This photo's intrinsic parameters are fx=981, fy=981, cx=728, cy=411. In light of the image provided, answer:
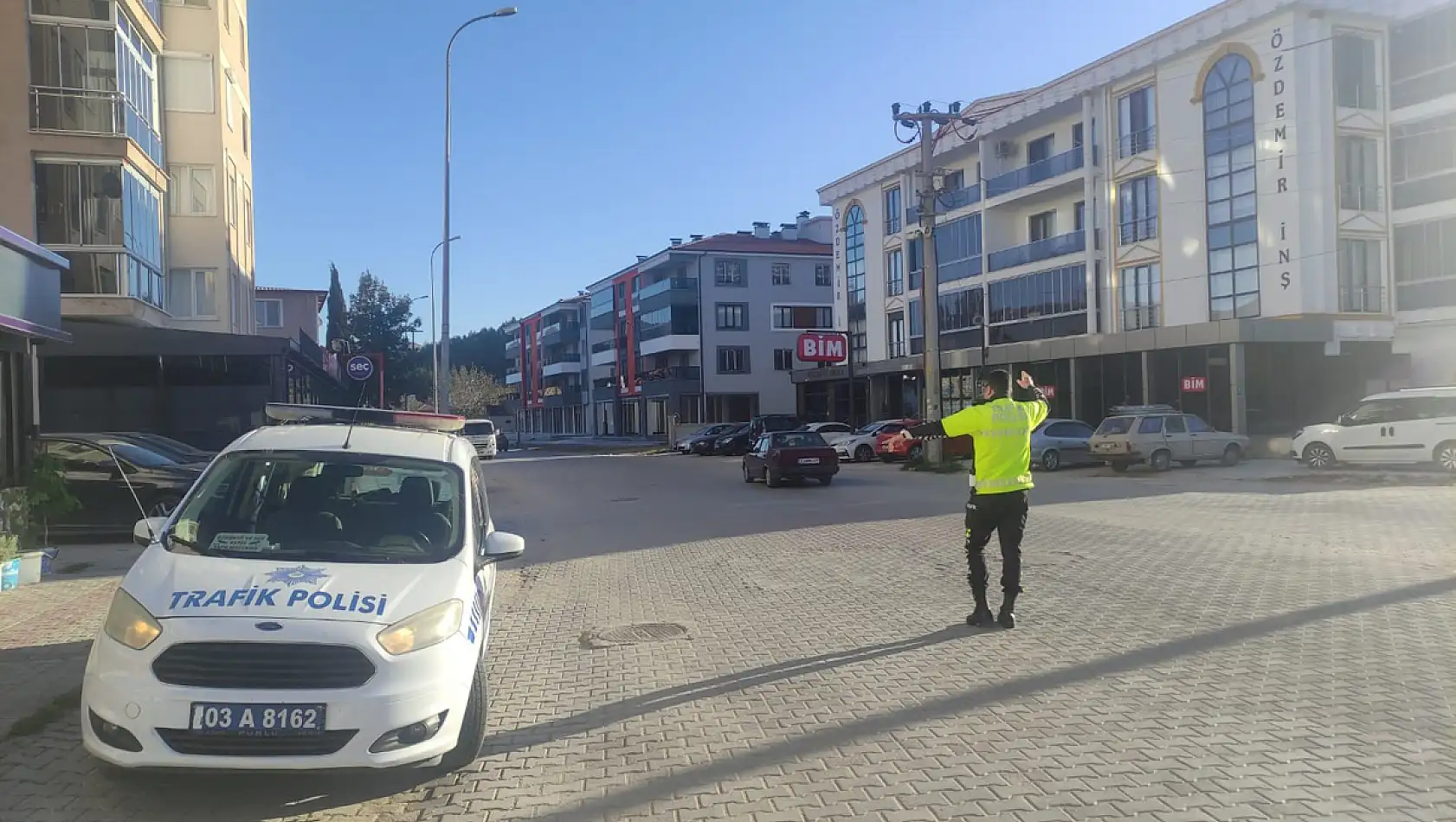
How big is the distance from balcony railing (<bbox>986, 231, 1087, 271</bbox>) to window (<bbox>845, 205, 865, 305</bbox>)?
457 inches

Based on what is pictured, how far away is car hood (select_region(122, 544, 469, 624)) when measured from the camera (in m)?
4.40

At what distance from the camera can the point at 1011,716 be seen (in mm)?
5453

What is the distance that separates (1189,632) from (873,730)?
Result: 327cm

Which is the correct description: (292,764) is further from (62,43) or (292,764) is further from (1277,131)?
(1277,131)

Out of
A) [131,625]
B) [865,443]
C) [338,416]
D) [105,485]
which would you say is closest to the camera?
[131,625]

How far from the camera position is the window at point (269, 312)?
53.5m

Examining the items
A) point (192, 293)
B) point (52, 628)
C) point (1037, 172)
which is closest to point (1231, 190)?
point (1037, 172)

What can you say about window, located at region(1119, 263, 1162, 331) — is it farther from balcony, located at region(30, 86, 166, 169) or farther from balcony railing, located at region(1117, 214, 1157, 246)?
balcony, located at region(30, 86, 166, 169)

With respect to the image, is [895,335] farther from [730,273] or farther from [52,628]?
[52,628]

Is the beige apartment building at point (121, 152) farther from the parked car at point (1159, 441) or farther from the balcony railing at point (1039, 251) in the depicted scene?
the balcony railing at point (1039, 251)

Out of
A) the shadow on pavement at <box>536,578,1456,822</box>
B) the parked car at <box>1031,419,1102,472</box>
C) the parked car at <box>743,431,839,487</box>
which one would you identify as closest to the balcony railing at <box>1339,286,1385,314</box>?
the parked car at <box>1031,419,1102,472</box>

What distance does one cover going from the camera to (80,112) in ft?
77.2

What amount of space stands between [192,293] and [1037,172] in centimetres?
3165

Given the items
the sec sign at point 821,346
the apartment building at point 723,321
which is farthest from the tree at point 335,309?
the sec sign at point 821,346
